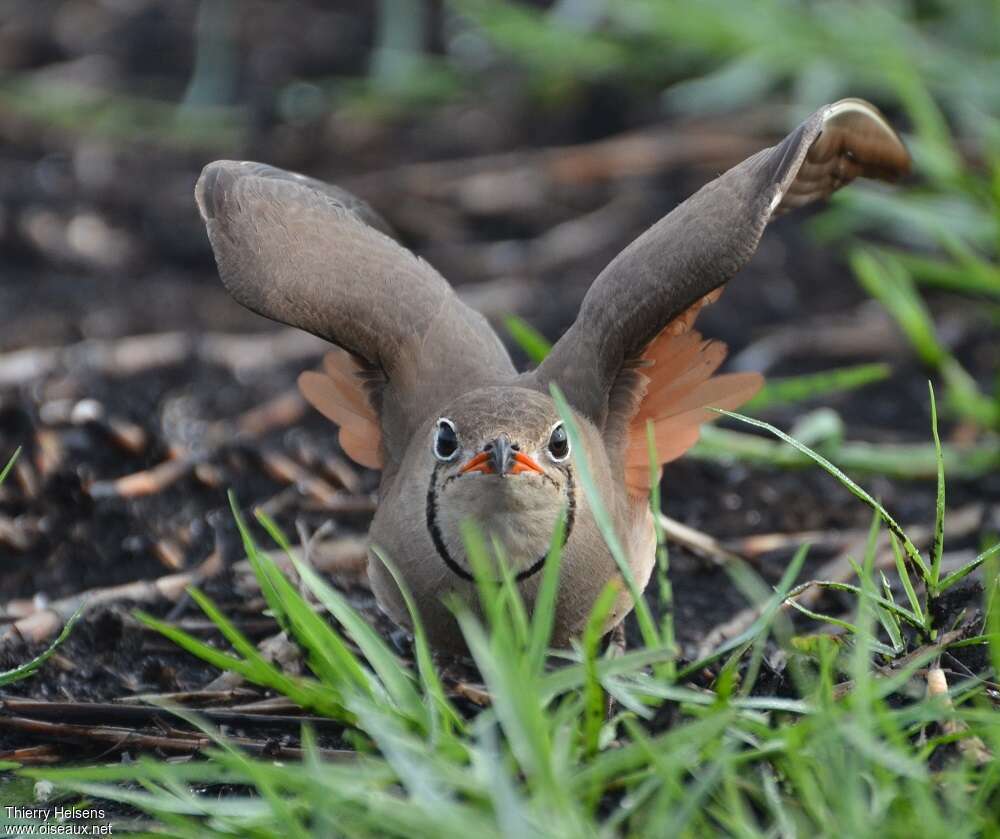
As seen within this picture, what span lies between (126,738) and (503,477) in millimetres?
1058

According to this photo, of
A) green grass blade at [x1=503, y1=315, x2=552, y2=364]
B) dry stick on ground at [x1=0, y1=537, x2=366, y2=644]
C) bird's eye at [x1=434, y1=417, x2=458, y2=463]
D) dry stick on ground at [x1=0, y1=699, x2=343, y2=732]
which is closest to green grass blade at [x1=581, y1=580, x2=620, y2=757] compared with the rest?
dry stick on ground at [x1=0, y1=699, x2=343, y2=732]

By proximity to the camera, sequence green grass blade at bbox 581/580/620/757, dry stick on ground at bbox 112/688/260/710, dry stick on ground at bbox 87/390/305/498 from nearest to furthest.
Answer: green grass blade at bbox 581/580/620/757
dry stick on ground at bbox 112/688/260/710
dry stick on ground at bbox 87/390/305/498

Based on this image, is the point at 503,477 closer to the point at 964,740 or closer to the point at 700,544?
the point at 700,544

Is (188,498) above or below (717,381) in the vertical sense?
below

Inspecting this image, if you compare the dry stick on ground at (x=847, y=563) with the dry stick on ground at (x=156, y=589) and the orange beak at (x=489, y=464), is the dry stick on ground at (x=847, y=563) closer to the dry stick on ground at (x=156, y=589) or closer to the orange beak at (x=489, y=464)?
the orange beak at (x=489, y=464)

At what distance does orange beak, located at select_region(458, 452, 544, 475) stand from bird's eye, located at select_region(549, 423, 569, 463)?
91 mm

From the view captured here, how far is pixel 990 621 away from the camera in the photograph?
2963 millimetres

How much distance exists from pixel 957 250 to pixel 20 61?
5.62 metres

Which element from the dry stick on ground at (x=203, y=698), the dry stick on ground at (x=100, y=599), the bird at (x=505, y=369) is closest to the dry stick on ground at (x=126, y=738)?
the dry stick on ground at (x=203, y=698)

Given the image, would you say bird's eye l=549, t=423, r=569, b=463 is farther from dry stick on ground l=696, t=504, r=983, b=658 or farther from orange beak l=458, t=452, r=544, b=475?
dry stick on ground l=696, t=504, r=983, b=658

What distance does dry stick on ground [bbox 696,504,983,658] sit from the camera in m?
3.86

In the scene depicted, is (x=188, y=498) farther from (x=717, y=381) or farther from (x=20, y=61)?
(x=20, y=61)

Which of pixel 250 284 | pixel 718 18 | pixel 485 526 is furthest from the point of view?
pixel 718 18

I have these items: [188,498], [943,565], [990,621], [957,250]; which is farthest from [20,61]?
[990,621]
